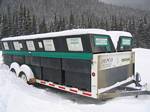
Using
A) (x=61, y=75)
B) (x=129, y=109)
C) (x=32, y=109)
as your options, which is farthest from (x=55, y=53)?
(x=129, y=109)

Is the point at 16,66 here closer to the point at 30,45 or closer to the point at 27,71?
the point at 27,71

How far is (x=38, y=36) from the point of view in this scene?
808 cm

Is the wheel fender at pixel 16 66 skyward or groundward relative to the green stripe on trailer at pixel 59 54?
groundward

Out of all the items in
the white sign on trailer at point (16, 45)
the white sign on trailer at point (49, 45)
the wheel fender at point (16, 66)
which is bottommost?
the wheel fender at point (16, 66)

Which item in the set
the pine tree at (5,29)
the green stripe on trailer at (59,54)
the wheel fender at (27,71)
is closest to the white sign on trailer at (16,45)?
the green stripe on trailer at (59,54)

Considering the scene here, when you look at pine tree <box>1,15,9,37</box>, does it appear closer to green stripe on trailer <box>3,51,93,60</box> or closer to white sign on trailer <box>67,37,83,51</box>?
green stripe on trailer <box>3,51,93,60</box>

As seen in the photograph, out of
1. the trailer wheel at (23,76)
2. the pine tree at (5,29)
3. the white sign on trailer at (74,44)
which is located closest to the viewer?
the white sign on trailer at (74,44)

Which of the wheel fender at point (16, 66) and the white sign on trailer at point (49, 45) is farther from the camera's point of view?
the wheel fender at point (16, 66)

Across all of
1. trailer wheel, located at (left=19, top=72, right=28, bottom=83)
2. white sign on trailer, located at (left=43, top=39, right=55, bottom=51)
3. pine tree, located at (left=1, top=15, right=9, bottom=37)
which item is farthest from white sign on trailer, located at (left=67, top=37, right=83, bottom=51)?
pine tree, located at (left=1, top=15, right=9, bottom=37)

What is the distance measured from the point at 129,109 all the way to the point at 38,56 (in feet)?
13.3

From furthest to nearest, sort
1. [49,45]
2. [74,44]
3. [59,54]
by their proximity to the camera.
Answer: [49,45], [59,54], [74,44]

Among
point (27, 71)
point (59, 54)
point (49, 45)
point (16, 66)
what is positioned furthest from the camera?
point (16, 66)

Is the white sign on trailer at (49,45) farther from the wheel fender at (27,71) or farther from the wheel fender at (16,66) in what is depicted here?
the wheel fender at (16,66)

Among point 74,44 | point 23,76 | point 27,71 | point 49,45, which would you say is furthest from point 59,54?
point 23,76
